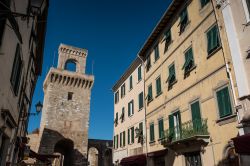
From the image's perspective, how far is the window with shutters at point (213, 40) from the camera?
456 inches

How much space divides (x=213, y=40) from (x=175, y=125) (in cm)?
579

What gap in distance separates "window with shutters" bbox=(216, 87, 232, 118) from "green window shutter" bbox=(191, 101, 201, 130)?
1631 millimetres

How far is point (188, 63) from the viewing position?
13.9 metres

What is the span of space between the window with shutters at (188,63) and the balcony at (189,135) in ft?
9.87

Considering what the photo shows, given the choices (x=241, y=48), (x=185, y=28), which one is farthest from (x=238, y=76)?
(x=185, y=28)

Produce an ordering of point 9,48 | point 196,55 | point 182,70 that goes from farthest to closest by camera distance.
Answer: point 182,70 → point 196,55 → point 9,48

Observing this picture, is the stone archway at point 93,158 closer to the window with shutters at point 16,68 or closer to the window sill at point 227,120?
the window sill at point 227,120

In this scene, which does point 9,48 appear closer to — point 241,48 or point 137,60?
point 241,48

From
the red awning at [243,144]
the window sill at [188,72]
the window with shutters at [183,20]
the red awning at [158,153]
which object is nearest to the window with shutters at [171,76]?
the window sill at [188,72]

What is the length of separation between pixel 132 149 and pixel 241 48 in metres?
14.3

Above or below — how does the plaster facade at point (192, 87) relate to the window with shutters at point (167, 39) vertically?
below

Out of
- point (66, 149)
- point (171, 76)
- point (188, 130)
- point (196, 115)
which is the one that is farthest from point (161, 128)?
point (66, 149)

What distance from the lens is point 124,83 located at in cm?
2691

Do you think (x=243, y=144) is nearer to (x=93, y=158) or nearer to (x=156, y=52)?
(x=156, y=52)
